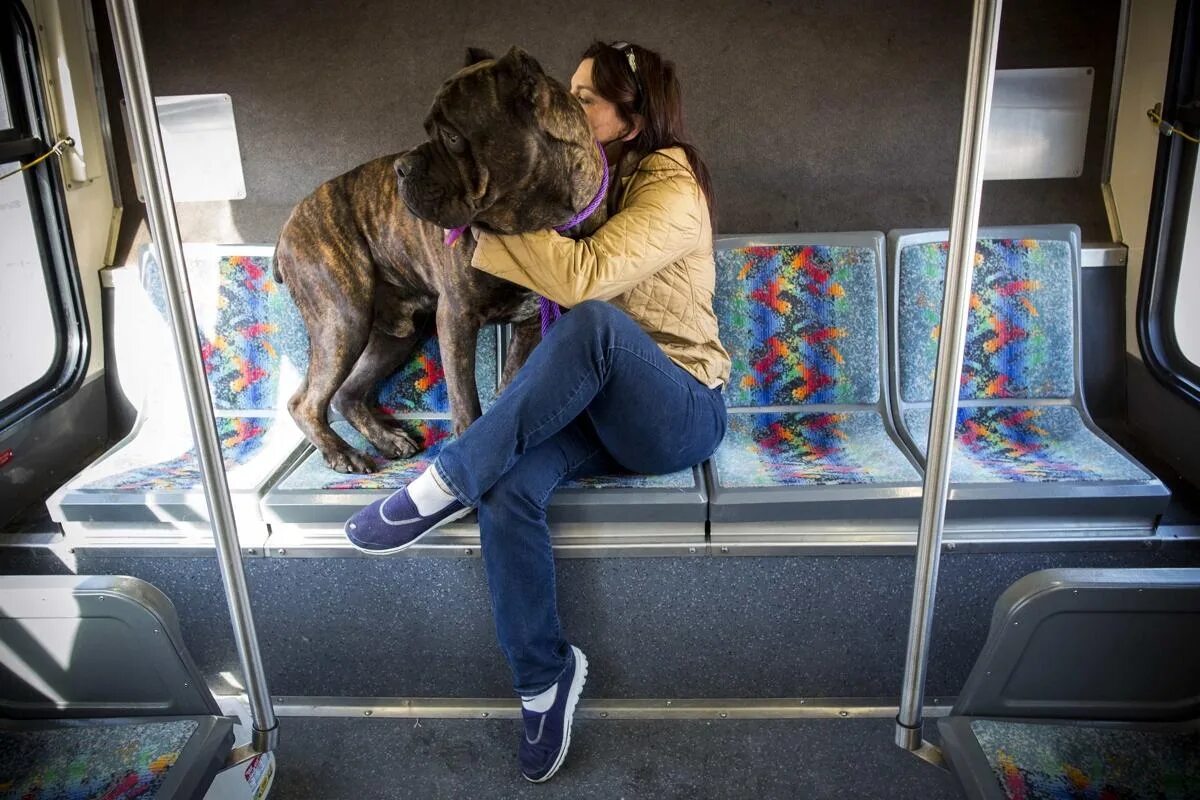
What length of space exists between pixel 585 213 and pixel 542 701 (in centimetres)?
116

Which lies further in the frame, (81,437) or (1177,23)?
(81,437)

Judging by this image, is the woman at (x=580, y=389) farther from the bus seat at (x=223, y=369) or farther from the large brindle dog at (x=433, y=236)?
the bus seat at (x=223, y=369)

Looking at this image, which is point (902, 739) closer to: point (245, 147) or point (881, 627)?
point (881, 627)

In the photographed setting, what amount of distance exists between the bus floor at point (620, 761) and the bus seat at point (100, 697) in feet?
1.54

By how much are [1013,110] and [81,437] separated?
3268 millimetres

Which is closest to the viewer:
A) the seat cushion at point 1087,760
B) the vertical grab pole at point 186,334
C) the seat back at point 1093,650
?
the vertical grab pole at point 186,334

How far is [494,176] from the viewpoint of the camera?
2.06m

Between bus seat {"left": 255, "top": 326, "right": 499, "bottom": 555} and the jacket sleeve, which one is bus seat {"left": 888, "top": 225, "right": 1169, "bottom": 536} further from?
bus seat {"left": 255, "top": 326, "right": 499, "bottom": 555}

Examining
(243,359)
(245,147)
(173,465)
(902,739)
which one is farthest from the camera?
(245,147)

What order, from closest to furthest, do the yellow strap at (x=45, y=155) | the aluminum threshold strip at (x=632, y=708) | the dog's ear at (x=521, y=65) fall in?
the dog's ear at (x=521, y=65) < the aluminum threshold strip at (x=632, y=708) < the yellow strap at (x=45, y=155)

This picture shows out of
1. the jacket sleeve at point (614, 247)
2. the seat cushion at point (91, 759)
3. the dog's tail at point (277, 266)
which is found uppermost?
the jacket sleeve at point (614, 247)

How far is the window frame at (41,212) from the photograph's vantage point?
2850 mm

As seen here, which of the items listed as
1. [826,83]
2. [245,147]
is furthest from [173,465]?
[826,83]

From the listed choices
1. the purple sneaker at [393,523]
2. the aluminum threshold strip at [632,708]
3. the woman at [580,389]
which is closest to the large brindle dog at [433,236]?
the woman at [580,389]
